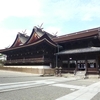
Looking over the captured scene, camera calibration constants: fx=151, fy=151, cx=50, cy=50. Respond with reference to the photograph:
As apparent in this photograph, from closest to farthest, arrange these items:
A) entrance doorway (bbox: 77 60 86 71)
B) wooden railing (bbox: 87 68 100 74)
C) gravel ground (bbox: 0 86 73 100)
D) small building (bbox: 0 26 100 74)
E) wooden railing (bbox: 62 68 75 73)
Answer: gravel ground (bbox: 0 86 73 100) → wooden railing (bbox: 87 68 100 74) → small building (bbox: 0 26 100 74) → entrance doorway (bbox: 77 60 86 71) → wooden railing (bbox: 62 68 75 73)

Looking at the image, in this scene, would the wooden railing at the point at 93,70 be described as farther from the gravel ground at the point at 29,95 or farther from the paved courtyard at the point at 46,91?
the gravel ground at the point at 29,95

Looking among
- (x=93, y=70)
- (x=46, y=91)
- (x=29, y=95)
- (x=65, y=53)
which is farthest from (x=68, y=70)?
(x=29, y=95)

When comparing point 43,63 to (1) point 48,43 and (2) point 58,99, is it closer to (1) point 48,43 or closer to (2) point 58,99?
(1) point 48,43

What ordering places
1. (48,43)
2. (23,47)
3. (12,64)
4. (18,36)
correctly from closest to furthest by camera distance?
1. (48,43)
2. (23,47)
3. (12,64)
4. (18,36)

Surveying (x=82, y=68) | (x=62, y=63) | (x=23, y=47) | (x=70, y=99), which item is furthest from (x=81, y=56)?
(x=70, y=99)

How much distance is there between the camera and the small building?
88.6 feet

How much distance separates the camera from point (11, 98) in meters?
7.83

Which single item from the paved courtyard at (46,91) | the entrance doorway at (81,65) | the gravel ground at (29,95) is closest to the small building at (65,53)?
the entrance doorway at (81,65)

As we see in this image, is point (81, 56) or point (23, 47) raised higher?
point (23, 47)

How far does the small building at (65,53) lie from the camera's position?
27000 millimetres

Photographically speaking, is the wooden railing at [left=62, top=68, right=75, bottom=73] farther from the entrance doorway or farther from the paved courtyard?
the paved courtyard

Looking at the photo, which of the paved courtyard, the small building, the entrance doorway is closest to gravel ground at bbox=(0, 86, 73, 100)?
the paved courtyard

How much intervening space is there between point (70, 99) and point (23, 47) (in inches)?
1115

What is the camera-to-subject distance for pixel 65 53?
2927 cm
